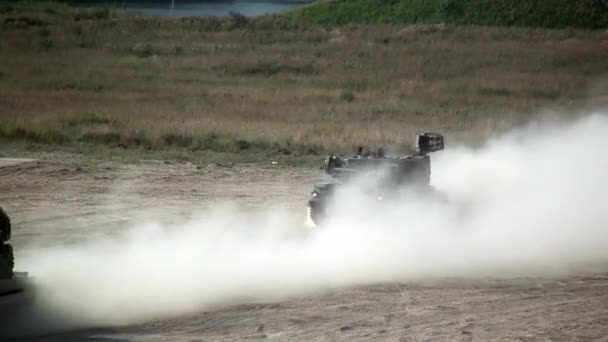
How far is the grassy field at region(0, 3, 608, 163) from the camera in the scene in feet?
95.6

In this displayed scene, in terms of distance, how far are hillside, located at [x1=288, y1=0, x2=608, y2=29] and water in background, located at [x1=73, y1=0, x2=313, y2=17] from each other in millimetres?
9170

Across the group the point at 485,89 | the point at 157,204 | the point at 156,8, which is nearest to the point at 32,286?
the point at 157,204

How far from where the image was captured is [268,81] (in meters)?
41.0

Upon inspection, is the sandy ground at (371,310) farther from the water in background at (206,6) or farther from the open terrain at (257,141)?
the water in background at (206,6)

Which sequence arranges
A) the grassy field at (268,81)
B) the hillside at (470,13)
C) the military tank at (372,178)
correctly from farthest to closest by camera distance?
the hillside at (470,13), the grassy field at (268,81), the military tank at (372,178)

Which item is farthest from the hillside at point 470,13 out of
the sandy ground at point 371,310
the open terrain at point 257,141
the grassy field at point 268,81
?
the sandy ground at point 371,310

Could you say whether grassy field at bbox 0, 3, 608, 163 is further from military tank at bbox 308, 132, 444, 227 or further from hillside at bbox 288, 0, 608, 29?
military tank at bbox 308, 132, 444, 227

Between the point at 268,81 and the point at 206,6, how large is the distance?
40841 mm

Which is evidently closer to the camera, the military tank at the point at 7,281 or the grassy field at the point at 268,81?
Result: the military tank at the point at 7,281

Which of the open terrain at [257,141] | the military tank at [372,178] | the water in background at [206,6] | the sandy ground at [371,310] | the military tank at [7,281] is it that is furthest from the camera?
the water in background at [206,6]

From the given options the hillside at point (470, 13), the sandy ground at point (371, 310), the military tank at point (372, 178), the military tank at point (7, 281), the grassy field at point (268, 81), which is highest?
the hillside at point (470, 13)

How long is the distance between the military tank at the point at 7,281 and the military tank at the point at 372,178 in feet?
16.5

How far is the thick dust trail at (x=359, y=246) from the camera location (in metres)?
13.8

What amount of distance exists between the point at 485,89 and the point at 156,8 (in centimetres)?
4060
